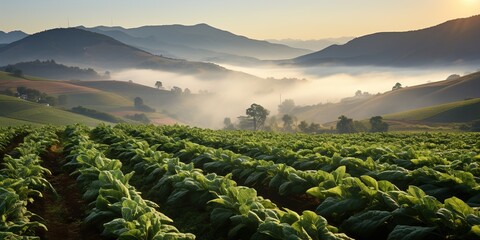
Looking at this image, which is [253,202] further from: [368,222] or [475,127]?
[475,127]

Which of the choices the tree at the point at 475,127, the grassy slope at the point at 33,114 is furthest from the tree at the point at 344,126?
the grassy slope at the point at 33,114

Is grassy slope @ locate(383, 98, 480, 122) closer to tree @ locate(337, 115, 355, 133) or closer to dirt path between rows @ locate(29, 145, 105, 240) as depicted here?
tree @ locate(337, 115, 355, 133)

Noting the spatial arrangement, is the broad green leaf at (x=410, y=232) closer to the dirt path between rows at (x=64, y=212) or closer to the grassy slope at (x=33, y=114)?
the dirt path between rows at (x=64, y=212)

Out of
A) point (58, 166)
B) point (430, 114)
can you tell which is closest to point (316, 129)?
point (430, 114)

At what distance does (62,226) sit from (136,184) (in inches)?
172

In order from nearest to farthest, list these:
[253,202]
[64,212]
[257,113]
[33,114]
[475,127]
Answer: [253,202]
[64,212]
[475,127]
[33,114]
[257,113]

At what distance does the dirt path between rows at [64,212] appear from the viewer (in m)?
9.97

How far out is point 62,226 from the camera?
10688 mm

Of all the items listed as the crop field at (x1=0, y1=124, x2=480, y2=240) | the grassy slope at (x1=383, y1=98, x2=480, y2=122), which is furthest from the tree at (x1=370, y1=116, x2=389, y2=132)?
the crop field at (x1=0, y1=124, x2=480, y2=240)

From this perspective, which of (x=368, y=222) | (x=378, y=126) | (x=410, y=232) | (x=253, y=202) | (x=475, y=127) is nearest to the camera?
(x=410, y=232)

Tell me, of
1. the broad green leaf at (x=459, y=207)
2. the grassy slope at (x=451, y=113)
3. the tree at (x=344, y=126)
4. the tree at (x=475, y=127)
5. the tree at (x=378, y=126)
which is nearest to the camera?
the broad green leaf at (x=459, y=207)

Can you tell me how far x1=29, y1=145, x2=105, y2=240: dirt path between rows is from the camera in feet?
32.7

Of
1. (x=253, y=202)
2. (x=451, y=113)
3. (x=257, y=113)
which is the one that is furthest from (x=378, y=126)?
(x=253, y=202)

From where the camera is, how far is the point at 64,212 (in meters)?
11.9
